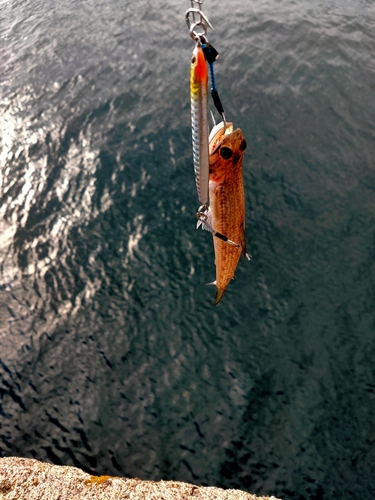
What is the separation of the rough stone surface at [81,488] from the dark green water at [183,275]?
3.25 feet

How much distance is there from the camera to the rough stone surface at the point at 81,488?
7.50 meters

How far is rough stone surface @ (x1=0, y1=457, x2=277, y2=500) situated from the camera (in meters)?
7.50

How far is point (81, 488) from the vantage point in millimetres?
7711

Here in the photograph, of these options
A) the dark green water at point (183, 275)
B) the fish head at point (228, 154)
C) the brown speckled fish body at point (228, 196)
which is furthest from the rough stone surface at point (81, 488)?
the fish head at point (228, 154)

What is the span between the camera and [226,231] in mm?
5598

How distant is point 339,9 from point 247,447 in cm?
2134

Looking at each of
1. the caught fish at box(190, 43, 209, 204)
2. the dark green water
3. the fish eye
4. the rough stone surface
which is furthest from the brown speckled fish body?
the dark green water

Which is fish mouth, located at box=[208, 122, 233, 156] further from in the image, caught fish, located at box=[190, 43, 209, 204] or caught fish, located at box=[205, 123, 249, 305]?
caught fish, located at box=[190, 43, 209, 204]

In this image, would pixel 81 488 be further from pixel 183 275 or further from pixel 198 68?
pixel 198 68

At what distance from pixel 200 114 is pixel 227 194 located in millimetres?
1334

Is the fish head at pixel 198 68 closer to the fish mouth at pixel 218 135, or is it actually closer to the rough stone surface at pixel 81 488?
the fish mouth at pixel 218 135

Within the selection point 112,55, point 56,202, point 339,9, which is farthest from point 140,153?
point 339,9

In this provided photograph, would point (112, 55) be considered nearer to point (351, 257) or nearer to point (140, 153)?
point (140, 153)

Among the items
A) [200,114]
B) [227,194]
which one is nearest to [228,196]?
[227,194]
